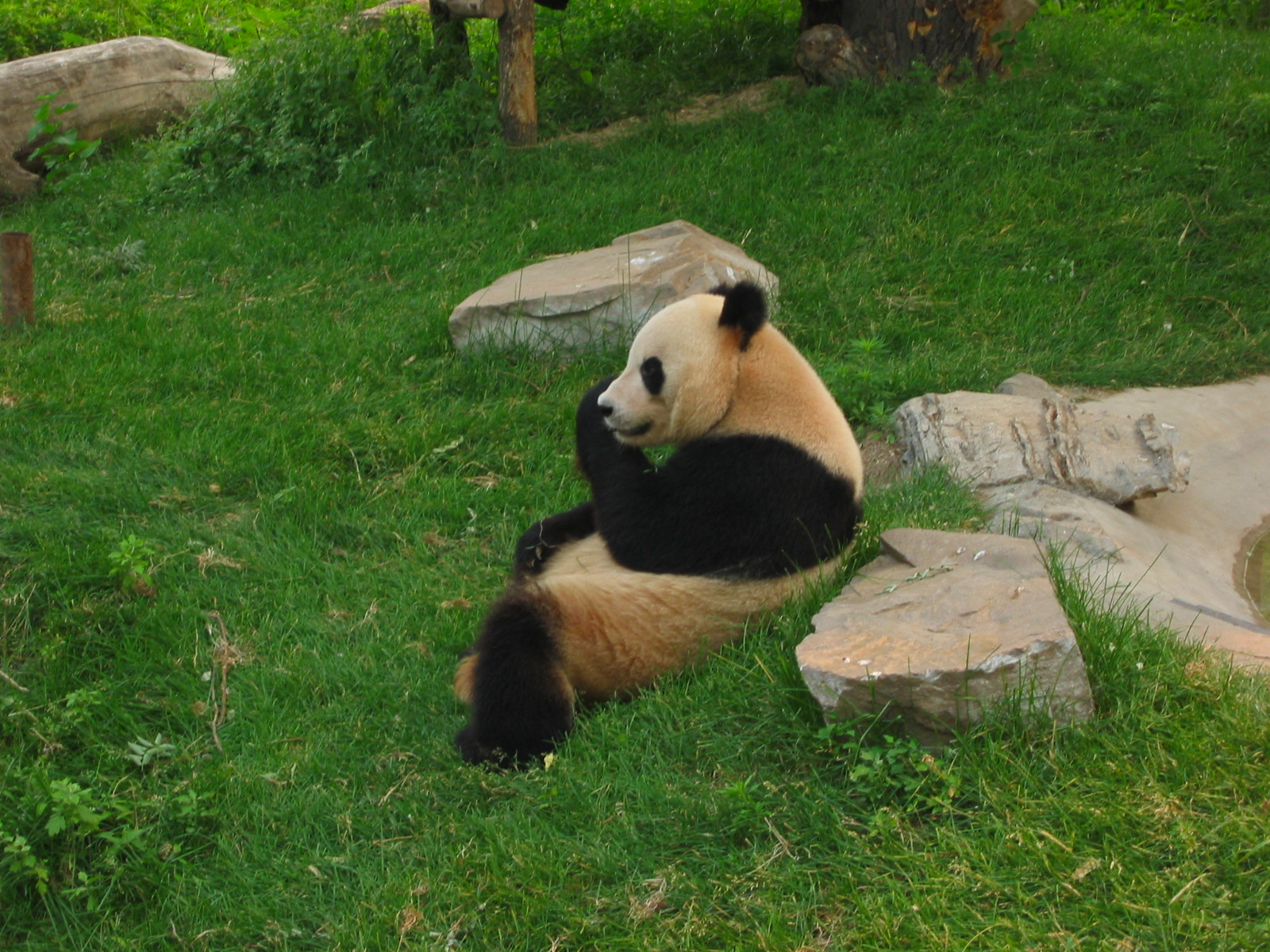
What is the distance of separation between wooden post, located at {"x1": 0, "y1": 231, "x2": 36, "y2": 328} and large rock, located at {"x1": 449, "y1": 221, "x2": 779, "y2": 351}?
2.61 meters

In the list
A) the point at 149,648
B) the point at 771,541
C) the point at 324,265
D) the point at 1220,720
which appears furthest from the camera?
the point at 324,265

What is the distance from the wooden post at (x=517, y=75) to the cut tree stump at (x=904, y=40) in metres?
2.20

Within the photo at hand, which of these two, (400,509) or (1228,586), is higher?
(400,509)

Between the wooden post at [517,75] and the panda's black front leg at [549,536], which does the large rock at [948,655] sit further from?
the wooden post at [517,75]

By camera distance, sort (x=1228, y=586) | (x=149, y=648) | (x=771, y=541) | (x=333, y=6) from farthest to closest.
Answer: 1. (x=333, y=6)
2. (x=1228, y=586)
3. (x=149, y=648)
4. (x=771, y=541)

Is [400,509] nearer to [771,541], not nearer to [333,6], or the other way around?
[771,541]

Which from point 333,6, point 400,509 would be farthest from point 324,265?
point 333,6

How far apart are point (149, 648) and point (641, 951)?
2433 mm

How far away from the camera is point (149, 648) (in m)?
4.28

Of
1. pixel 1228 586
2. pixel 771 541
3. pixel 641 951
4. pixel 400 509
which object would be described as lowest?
pixel 1228 586

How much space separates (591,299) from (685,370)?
279 cm

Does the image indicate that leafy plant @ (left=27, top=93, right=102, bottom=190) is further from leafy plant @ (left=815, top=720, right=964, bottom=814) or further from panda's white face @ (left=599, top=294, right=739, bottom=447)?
leafy plant @ (left=815, top=720, right=964, bottom=814)

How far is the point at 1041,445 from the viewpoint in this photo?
5.43 metres

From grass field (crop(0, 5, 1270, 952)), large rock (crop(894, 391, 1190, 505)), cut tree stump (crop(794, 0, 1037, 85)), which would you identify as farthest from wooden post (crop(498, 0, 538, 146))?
large rock (crop(894, 391, 1190, 505))
